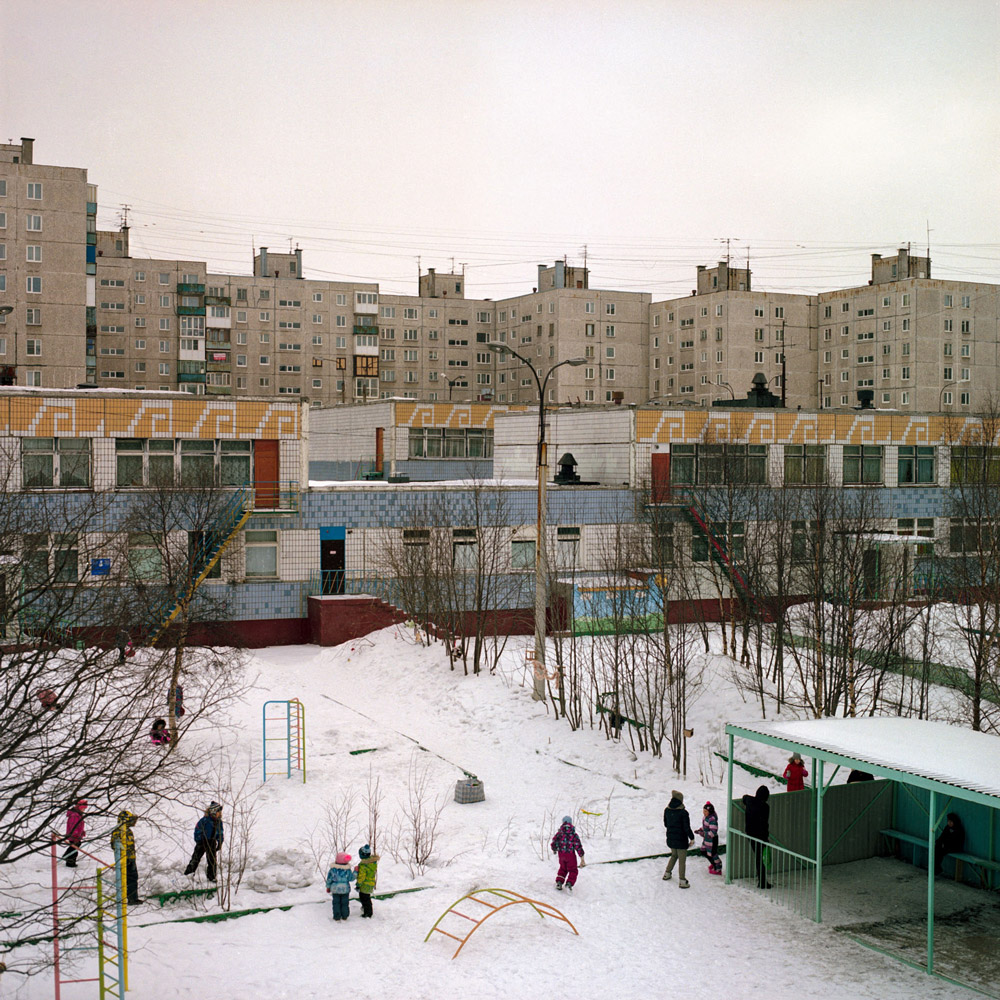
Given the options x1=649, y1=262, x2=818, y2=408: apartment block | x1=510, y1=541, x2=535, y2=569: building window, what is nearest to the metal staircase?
x1=510, y1=541, x2=535, y2=569: building window

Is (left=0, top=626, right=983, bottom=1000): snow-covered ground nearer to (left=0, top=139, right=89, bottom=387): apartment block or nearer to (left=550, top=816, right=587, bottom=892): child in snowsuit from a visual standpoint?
(left=550, top=816, right=587, bottom=892): child in snowsuit

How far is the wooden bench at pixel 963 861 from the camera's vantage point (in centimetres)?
1517

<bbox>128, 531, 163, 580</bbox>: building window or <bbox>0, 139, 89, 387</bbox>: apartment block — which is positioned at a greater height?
<bbox>0, 139, 89, 387</bbox>: apartment block

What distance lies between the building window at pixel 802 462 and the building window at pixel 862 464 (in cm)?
152

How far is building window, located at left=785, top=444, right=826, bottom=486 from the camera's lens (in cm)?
4275

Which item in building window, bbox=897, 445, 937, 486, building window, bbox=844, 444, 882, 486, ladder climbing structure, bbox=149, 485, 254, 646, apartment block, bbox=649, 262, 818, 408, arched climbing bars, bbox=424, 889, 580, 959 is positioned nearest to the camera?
arched climbing bars, bbox=424, 889, 580, 959

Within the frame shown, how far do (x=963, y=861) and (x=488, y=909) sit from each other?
286 inches

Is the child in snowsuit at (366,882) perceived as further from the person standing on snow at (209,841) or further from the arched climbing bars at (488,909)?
the person standing on snow at (209,841)

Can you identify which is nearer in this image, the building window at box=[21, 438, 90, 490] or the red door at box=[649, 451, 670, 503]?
the building window at box=[21, 438, 90, 490]

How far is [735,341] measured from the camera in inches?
3684

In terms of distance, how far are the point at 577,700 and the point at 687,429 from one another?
18.9 meters

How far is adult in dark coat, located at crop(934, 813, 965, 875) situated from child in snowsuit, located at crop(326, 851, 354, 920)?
8.93 meters

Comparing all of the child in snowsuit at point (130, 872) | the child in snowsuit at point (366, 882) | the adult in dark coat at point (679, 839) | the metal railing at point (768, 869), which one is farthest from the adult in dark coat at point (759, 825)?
the child in snowsuit at point (130, 872)

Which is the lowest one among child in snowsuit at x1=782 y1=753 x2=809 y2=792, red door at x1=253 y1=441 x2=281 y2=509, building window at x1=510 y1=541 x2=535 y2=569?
child in snowsuit at x1=782 y1=753 x2=809 y2=792
